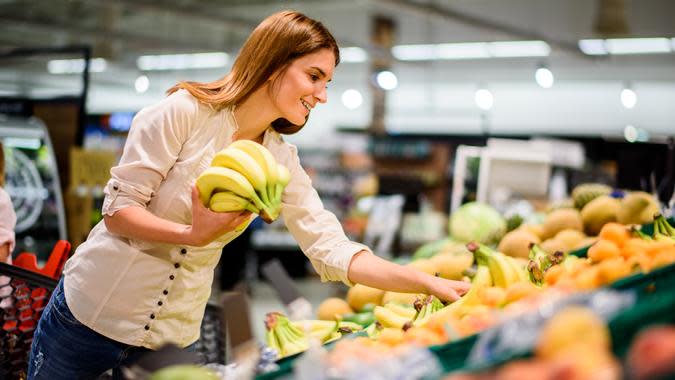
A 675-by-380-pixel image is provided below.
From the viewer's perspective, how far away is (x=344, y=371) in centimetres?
110

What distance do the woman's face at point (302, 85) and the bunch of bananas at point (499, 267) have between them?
72 centimetres

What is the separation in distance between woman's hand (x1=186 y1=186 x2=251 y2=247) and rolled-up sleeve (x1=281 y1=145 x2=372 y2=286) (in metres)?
0.43

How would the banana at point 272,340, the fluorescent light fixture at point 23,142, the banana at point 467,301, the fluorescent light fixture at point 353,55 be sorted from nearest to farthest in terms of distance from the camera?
the banana at point 467,301 < the banana at point 272,340 < the fluorescent light fixture at point 23,142 < the fluorescent light fixture at point 353,55

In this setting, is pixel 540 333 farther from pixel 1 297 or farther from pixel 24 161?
pixel 24 161

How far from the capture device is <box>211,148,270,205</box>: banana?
5.27 feet

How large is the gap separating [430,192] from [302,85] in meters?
8.35

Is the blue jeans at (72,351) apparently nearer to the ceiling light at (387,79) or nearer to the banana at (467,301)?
the banana at (467,301)

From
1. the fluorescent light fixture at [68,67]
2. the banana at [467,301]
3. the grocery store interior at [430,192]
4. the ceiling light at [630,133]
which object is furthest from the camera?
the fluorescent light fixture at [68,67]

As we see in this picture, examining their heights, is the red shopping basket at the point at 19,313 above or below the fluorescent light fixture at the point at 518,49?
below

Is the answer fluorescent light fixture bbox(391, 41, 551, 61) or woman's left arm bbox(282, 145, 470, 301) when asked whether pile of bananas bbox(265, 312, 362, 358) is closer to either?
woman's left arm bbox(282, 145, 470, 301)

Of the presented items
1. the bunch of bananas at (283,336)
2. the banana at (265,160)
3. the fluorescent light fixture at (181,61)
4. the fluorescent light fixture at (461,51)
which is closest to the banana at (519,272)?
the bunch of bananas at (283,336)

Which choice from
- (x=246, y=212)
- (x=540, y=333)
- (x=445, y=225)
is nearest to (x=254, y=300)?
(x=445, y=225)

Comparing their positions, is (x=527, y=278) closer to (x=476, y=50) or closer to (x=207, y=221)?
(x=207, y=221)

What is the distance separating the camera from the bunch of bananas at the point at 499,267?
7.25 feet
